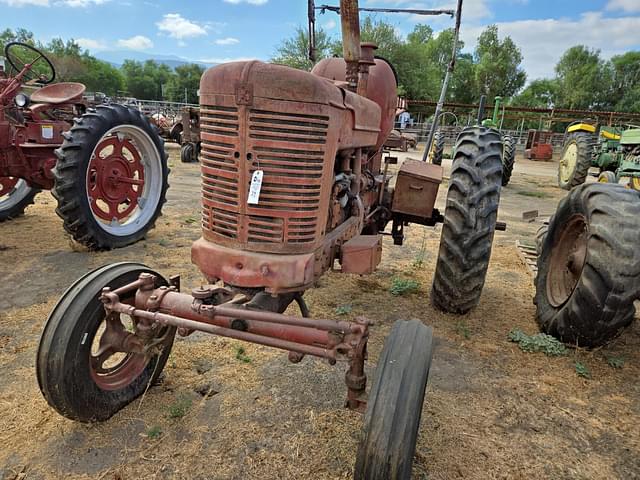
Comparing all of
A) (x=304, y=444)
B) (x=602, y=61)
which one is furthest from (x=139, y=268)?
(x=602, y=61)

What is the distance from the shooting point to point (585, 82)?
167ft

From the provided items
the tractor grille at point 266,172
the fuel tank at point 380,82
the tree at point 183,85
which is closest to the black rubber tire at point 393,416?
the tractor grille at point 266,172

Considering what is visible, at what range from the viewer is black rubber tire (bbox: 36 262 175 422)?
2107 mm

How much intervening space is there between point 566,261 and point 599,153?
944 centimetres

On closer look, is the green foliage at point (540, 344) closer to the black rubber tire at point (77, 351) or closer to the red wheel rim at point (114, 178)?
the black rubber tire at point (77, 351)

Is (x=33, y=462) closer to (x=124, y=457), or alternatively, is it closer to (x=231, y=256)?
(x=124, y=457)

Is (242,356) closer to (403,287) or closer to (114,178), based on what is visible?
(403,287)

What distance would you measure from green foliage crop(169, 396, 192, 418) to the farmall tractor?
229 mm

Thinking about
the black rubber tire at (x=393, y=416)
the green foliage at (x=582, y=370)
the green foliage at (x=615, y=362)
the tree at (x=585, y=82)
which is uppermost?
the tree at (x=585, y=82)

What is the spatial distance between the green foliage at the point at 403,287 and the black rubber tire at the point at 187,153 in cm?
1044

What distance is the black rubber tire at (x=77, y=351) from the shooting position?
2.11 m

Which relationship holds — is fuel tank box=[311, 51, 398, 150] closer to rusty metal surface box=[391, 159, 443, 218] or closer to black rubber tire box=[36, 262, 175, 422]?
rusty metal surface box=[391, 159, 443, 218]

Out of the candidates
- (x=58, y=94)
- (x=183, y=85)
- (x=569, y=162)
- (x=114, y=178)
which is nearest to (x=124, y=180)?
(x=114, y=178)

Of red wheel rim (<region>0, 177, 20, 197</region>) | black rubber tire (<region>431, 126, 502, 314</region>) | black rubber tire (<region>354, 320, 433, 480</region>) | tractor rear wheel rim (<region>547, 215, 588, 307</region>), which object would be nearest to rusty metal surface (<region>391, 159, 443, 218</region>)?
black rubber tire (<region>431, 126, 502, 314</region>)
